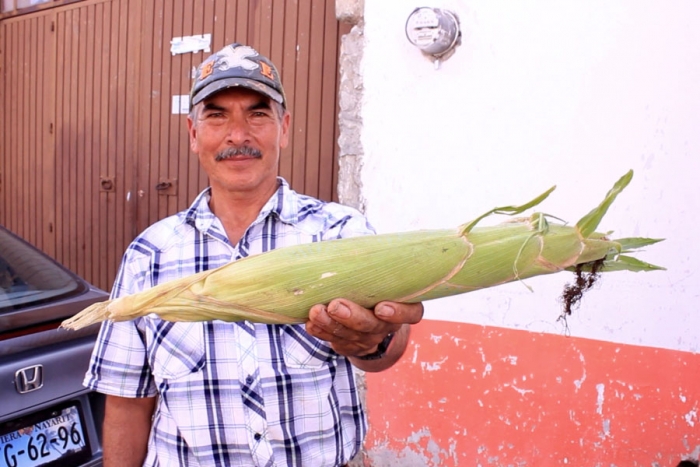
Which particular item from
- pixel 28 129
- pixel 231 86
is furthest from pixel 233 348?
pixel 28 129

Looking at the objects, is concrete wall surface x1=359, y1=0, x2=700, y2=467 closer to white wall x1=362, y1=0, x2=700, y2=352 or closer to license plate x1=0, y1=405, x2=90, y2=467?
white wall x1=362, y1=0, x2=700, y2=352

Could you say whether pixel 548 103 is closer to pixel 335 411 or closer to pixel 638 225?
pixel 638 225

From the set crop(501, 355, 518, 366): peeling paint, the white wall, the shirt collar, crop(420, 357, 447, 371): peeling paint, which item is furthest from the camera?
crop(420, 357, 447, 371): peeling paint

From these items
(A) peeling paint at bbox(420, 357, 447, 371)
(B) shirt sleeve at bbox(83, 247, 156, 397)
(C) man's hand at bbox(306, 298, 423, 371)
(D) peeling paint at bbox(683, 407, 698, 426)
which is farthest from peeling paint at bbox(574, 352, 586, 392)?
(B) shirt sleeve at bbox(83, 247, 156, 397)

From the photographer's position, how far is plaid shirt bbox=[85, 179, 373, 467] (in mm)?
1745

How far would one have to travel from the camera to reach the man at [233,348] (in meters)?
1.75

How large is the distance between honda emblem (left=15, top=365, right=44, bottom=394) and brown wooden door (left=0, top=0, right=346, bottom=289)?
239 cm

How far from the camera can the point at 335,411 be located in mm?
1838

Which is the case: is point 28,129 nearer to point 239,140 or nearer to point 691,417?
point 239,140

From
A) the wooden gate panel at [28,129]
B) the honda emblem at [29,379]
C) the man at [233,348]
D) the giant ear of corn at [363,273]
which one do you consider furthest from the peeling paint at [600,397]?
the wooden gate panel at [28,129]

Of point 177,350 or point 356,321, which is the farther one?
point 177,350

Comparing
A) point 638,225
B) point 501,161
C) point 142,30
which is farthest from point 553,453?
point 142,30

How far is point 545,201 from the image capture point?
328 centimetres

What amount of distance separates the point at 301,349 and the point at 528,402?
80.1 inches
